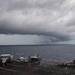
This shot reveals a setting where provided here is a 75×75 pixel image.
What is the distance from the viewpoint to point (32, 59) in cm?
7294

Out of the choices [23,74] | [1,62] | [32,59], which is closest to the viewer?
[23,74]

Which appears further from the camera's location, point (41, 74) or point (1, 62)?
point (1, 62)

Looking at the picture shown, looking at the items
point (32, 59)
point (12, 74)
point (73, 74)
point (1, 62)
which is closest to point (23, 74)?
point (12, 74)

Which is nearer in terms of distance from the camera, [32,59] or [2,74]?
[2,74]

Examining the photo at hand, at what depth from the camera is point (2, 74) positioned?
3847 centimetres

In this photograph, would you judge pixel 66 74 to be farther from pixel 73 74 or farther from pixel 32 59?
pixel 32 59

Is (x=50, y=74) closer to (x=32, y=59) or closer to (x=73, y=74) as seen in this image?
(x=73, y=74)

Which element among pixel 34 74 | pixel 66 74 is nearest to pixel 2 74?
pixel 34 74

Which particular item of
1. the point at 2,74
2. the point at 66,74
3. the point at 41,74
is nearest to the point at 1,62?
the point at 2,74

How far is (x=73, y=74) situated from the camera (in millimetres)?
40000

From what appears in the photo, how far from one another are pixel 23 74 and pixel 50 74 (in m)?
6.85

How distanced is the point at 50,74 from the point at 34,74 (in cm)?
409

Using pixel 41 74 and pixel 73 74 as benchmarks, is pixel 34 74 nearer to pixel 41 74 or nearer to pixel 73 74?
pixel 41 74

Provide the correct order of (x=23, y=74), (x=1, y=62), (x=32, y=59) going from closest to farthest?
(x=23, y=74)
(x=1, y=62)
(x=32, y=59)
